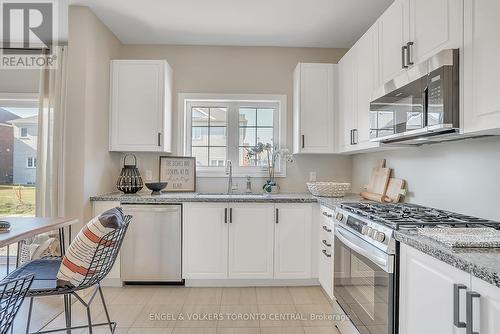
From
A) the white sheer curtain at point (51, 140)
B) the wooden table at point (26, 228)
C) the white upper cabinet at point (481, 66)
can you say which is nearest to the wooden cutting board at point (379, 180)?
the white upper cabinet at point (481, 66)

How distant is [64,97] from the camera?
3004 millimetres

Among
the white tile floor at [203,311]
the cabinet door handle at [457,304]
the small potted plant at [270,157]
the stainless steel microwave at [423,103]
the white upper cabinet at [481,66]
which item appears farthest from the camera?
the small potted plant at [270,157]

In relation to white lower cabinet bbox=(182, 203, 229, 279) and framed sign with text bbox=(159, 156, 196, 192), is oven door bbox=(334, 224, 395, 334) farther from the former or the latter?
framed sign with text bbox=(159, 156, 196, 192)

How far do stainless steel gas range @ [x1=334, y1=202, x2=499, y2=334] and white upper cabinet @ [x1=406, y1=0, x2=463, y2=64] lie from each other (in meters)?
0.92

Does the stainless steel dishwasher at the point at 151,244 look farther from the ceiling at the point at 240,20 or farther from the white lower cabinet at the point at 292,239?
the ceiling at the point at 240,20

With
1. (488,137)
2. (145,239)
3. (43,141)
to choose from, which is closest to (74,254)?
(145,239)

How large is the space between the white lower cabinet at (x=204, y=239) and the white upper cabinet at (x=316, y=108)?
3.80 feet

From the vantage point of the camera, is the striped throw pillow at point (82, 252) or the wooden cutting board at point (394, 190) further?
the wooden cutting board at point (394, 190)

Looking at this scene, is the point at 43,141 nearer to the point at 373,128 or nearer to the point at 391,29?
the point at 373,128

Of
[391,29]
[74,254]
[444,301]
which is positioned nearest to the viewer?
[444,301]

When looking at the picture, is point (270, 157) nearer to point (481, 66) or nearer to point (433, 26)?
point (433, 26)

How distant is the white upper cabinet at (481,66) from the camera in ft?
4.45

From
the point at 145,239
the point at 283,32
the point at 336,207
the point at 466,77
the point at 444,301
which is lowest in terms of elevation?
the point at 145,239

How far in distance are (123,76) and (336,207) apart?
2.55 m
